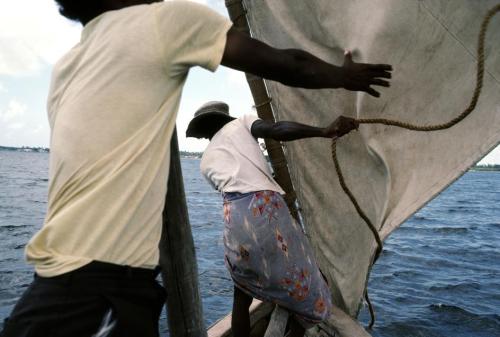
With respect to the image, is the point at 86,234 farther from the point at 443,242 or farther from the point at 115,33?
the point at 443,242

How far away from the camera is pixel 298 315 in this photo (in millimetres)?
2262

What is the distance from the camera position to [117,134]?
3.33 ft

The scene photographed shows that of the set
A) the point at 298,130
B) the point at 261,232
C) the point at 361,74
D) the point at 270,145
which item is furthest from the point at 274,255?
the point at 361,74

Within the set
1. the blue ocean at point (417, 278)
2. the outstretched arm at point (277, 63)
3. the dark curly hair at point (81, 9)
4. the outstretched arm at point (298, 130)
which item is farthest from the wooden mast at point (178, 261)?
the blue ocean at point (417, 278)

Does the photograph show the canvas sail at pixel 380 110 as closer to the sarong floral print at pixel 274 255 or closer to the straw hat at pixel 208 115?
the straw hat at pixel 208 115

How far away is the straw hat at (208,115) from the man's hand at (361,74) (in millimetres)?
1431

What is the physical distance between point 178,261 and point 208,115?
109cm

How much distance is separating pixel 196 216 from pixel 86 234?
19.3 meters

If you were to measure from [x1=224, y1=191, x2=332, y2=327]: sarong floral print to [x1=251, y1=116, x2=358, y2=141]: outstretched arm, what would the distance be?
14.1 inches

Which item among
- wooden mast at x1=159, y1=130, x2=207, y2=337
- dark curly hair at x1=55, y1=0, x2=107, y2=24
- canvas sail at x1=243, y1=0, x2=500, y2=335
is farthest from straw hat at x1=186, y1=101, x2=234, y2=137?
dark curly hair at x1=55, y1=0, x2=107, y2=24

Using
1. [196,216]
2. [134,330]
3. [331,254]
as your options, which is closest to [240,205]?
[331,254]

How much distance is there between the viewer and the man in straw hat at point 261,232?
2.11m

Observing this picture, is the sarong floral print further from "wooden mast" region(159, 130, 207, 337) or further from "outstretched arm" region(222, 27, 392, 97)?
"outstretched arm" region(222, 27, 392, 97)

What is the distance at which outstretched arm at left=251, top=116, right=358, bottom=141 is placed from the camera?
174cm
